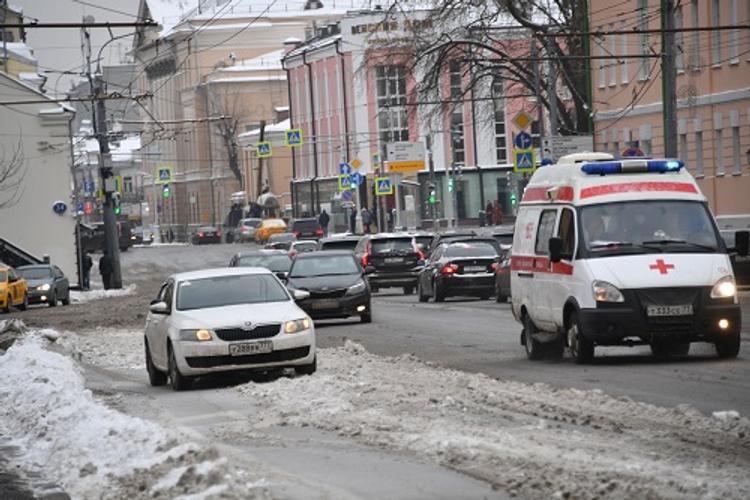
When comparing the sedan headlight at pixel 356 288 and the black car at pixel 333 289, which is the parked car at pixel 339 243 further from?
the sedan headlight at pixel 356 288

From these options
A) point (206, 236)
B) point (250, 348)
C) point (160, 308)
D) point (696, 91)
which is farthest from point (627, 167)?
point (206, 236)

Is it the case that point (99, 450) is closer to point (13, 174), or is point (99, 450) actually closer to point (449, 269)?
point (449, 269)

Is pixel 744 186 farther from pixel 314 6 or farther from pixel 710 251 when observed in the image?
pixel 314 6

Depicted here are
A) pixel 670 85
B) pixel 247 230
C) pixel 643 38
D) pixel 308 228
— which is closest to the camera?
pixel 670 85

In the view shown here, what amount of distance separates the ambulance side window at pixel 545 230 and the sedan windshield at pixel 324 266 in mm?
13794

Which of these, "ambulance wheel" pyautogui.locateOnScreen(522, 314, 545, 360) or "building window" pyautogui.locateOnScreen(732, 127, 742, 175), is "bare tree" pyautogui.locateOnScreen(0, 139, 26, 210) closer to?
"building window" pyautogui.locateOnScreen(732, 127, 742, 175)

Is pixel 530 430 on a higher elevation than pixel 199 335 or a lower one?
lower

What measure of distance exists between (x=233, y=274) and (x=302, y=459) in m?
9.61

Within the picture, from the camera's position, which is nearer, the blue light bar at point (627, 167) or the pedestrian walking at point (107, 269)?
the blue light bar at point (627, 167)

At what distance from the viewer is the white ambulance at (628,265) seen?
1970 centimetres

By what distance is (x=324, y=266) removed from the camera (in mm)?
36562

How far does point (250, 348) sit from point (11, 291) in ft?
133

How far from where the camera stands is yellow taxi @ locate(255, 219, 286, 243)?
11075 centimetres

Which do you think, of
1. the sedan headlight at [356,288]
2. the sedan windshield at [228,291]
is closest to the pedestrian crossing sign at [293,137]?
the sedan headlight at [356,288]
